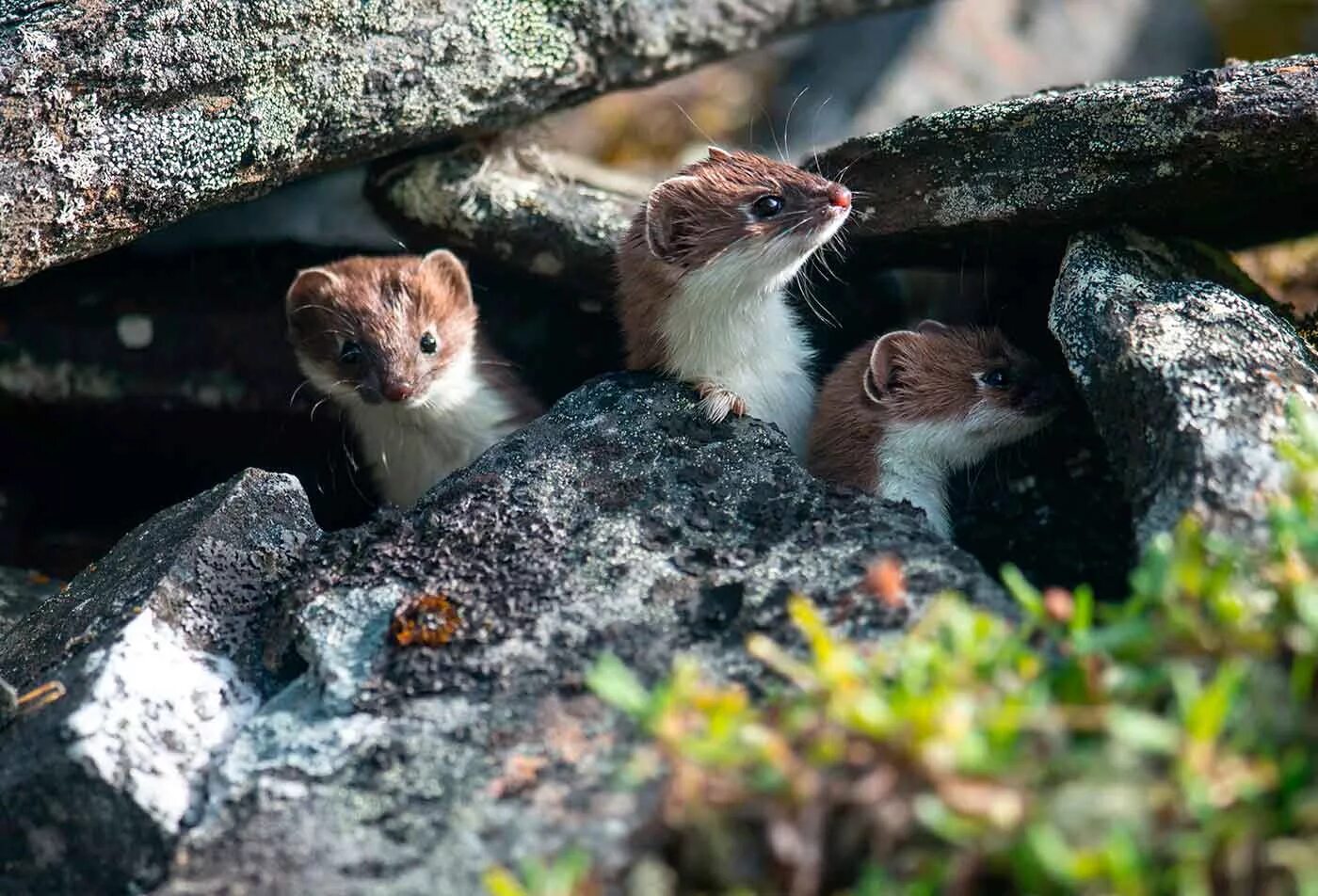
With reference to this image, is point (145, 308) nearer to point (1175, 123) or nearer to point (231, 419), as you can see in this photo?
point (231, 419)

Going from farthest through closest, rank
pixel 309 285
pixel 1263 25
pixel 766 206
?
pixel 1263 25, pixel 309 285, pixel 766 206

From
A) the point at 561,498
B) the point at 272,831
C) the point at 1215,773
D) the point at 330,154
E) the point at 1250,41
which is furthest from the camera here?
the point at 1250,41

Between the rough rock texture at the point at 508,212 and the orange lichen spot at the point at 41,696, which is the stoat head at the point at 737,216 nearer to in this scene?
the rough rock texture at the point at 508,212

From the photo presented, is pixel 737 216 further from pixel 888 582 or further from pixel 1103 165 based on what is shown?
pixel 888 582

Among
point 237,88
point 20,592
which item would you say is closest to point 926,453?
point 237,88

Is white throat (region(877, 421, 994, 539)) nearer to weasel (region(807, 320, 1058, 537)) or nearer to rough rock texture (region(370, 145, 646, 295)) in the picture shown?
weasel (region(807, 320, 1058, 537))

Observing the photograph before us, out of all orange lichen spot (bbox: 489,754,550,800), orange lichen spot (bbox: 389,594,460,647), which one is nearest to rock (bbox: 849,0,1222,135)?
orange lichen spot (bbox: 389,594,460,647)

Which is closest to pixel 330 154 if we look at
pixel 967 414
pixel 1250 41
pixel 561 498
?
pixel 561 498
